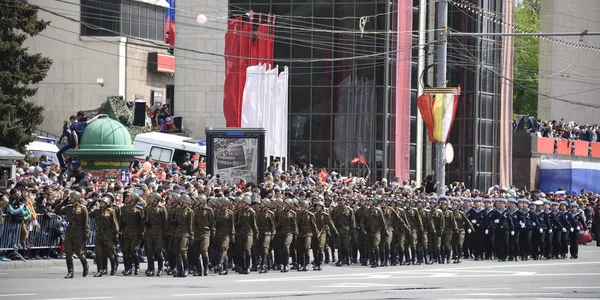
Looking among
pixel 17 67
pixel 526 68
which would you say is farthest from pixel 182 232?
pixel 526 68

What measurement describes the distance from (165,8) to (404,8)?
11.9m

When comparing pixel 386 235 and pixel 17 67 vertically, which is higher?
pixel 17 67

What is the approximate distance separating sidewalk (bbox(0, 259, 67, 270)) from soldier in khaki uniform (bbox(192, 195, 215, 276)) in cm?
363

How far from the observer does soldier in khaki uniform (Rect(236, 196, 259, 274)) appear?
24984 millimetres

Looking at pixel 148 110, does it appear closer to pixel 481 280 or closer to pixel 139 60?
pixel 139 60

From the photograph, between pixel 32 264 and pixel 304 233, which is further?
pixel 304 233

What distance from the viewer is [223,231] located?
80.9 ft

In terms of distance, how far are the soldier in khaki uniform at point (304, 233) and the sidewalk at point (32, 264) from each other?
5.06 metres

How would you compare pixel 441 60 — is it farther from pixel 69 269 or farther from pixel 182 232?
pixel 69 269

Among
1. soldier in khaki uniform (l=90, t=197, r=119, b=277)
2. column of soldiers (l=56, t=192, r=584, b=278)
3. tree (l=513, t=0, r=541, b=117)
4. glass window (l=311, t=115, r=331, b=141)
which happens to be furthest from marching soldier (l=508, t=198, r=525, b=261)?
tree (l=513, t=0, r=541, b=117)

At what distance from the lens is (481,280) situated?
2395 centimetres

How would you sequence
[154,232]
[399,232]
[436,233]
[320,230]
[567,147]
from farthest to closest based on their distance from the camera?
1. [567,147]
2. [436,233]
3. [399,232]
4. [320,230]
5. [154,232]

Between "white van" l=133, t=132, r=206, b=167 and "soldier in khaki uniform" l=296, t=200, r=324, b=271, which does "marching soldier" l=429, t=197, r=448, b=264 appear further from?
"white van" l=133, t=132, r=206, b=167

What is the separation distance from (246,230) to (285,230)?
3.46 ft
